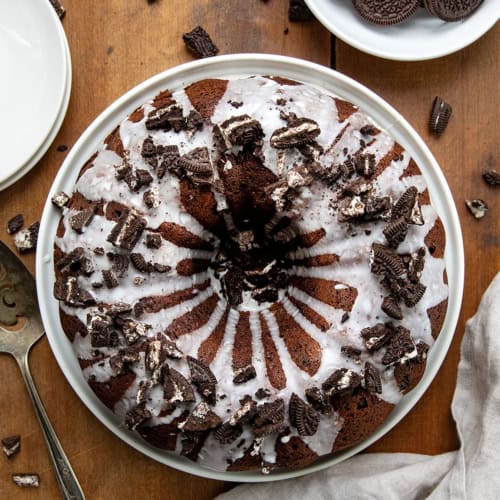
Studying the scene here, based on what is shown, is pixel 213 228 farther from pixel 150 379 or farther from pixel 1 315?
pixel 1 315

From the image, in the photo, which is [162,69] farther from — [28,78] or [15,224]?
[15,224]

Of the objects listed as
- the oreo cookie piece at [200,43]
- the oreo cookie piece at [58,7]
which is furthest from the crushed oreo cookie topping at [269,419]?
the oreo cookie piece at [58,7]

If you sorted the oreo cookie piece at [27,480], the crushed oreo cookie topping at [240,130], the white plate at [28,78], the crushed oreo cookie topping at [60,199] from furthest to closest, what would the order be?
the oreo cookie piece at [27,480]
the white plate at [28,78]
the crushed oreo cookie topping at [60,199]
the crushed oreo cookie topping at [240,130]

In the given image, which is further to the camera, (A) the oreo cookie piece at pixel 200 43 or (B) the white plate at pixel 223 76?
(A) the oreo cookie piece at pixel 200 43

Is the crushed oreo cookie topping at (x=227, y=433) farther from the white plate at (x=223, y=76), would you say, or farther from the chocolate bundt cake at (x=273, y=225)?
the white plate at (x=223, y=76)

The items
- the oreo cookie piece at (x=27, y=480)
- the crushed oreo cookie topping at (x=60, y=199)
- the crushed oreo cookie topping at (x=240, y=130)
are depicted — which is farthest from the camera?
the oreo cookie piece at (x=27, y=480)

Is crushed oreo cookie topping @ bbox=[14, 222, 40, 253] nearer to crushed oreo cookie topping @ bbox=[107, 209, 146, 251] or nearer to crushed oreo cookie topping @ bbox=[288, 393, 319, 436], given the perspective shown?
crushed oreo cookie topping @ bbox=[107, 209, 146, 251]
